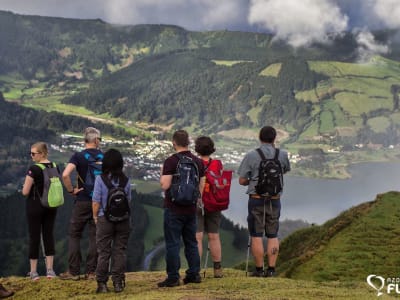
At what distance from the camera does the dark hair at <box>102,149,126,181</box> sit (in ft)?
30.8

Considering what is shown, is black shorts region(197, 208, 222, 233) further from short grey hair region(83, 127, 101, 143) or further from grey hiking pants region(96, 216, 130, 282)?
short grey hair region(83, 127, 101, 143)

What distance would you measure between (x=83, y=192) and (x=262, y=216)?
411 centimetres

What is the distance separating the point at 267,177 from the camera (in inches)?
429

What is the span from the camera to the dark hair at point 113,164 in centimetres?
938

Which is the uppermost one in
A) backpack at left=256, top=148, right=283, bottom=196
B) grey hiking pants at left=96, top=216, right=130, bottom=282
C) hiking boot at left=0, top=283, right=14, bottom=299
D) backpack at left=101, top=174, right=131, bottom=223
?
backpack at left=256, top=148, right=283, bottom=196

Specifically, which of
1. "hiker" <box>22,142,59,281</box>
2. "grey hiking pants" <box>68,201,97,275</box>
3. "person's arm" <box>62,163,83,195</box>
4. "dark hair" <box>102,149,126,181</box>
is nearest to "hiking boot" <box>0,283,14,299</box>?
"hiker" <box>22,142,59,281</box>

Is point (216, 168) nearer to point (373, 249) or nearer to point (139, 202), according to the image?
point (373, 249)

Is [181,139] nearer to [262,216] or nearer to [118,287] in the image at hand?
[262,216]

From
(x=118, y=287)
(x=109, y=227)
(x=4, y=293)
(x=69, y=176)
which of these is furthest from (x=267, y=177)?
(x=4, y=293)

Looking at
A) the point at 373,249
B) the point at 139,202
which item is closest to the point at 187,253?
the point at 373,249

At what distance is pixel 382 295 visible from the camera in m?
9.14

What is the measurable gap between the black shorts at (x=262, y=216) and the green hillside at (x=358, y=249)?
338 centimetres

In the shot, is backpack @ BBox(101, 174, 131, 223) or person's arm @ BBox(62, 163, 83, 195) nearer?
backpack @ BBox(101, 174, 131, 223)

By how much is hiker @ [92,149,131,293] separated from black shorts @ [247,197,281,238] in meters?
3.05
